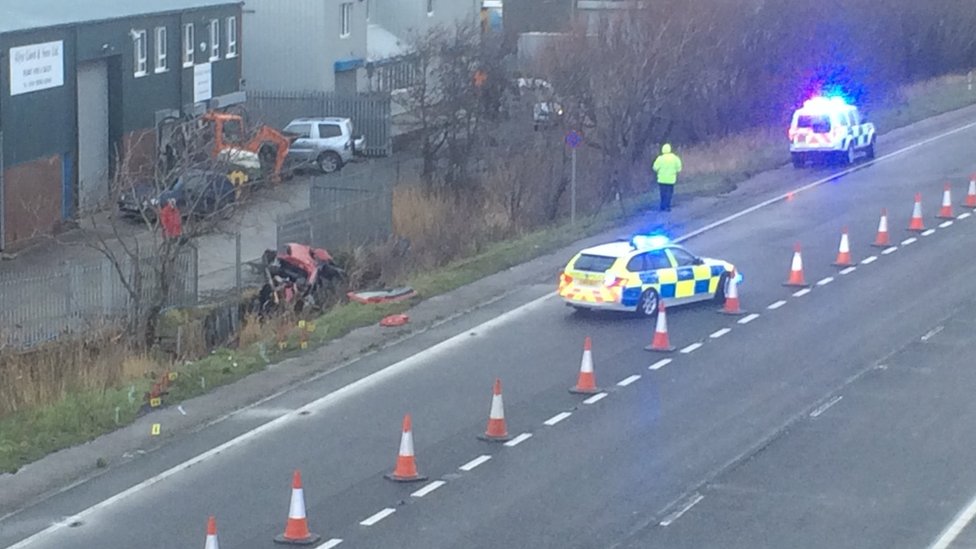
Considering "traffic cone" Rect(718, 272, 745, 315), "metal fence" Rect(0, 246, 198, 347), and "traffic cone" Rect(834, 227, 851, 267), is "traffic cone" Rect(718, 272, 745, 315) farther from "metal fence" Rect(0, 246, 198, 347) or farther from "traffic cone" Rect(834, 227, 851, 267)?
"metal fence" Rect(0, 246, 198, 347)

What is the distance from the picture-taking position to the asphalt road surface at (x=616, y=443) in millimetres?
15336

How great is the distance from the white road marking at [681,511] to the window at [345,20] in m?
41.0

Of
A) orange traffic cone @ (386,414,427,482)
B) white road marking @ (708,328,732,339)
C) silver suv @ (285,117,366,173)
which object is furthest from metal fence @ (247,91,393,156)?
orange traffic cone @ (386,414,427,482)

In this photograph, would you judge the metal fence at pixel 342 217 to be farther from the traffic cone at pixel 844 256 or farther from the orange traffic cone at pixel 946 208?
the orange traffic cone at pixel 946 208

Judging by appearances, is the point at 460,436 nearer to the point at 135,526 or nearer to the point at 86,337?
the point at 135,526

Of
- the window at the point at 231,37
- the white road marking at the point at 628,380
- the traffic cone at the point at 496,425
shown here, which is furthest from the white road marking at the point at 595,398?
the window at the point at 231,37

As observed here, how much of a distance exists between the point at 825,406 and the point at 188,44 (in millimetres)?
30643

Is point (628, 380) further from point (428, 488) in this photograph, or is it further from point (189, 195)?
point (189, 195)

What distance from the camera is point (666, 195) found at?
3453 cm

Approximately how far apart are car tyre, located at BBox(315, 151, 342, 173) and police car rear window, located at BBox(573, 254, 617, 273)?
74.7 feet

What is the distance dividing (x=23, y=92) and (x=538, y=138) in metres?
12.5

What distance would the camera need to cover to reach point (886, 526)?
15281 mm

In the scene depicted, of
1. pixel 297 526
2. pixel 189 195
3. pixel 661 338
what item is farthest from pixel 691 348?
pixel 297 526

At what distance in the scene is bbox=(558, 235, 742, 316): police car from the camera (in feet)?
81.3
